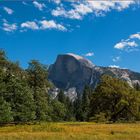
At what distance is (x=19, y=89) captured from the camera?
70812 millimetres

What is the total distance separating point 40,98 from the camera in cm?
8112

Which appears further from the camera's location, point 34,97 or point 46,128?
point 34,97

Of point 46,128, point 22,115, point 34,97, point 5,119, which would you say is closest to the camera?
point 46,128

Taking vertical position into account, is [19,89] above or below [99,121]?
above

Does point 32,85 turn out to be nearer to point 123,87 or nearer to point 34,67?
point 34,67

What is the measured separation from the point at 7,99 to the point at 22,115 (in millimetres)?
4140

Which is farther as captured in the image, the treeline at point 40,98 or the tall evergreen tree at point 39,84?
the tall evergreen tree at point 39,84

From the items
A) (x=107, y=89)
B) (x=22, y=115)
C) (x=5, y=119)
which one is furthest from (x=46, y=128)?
(x=107, y=89)

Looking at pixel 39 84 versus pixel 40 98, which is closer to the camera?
pixel 40 98

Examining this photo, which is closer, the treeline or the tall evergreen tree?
the treeline

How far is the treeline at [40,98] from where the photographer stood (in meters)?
69.6

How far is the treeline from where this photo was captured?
69.6 metres

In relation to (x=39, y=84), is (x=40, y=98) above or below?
below

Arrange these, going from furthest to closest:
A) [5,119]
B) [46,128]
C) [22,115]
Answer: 1. [22,115]
2. [5,119]
3. [46,128]
